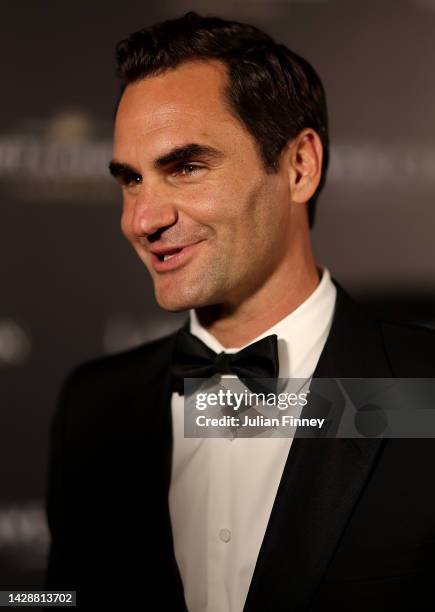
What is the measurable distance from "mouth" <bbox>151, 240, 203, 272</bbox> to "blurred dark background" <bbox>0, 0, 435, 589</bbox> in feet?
1.96

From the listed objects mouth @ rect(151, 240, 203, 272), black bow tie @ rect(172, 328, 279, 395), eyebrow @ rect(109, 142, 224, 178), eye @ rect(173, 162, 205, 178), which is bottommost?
black bow tie @ rect(172, 328, 279, 395)

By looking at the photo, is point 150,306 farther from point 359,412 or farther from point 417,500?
point 417,500

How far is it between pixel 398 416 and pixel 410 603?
1.11 feet

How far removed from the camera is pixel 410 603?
1.26 metres

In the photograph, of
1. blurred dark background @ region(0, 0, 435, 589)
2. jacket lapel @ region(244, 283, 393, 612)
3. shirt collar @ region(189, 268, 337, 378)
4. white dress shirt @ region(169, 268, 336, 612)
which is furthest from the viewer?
blurred dark background @ region(0, 0, 435, 589)

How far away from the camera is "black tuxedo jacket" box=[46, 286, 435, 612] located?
4.16ft

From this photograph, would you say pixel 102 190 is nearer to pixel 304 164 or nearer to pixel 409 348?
pixel 304 164

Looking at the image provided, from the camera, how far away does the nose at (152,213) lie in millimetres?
1398

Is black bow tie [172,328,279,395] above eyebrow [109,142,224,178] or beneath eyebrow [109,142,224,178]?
beneath

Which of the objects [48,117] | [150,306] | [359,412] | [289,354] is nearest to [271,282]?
[289,354]

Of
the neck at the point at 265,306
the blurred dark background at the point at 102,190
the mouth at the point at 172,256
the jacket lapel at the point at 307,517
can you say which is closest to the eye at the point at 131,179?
the mouth at the point at 172,256

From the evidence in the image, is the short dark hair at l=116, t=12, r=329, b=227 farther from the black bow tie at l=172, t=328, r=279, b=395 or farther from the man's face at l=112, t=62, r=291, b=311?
the black bow tie at l=172, t=328, r=279, b=395

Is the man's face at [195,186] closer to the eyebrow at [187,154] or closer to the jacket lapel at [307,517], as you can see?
the eyebrow at [187,154]

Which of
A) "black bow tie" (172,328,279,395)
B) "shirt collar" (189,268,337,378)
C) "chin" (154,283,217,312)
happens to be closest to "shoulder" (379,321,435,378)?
"shirt collar" (189,268,337,378)
